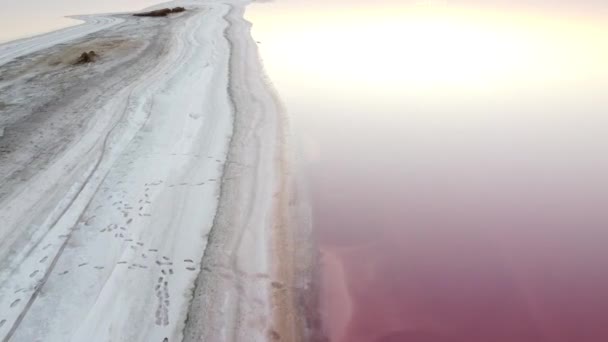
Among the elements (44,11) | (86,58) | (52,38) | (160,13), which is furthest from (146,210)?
(44,11)

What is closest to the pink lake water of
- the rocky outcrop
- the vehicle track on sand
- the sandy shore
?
the sandy shore

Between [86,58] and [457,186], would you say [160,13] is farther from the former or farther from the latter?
[457,186]

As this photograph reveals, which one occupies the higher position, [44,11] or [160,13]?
[160,13]

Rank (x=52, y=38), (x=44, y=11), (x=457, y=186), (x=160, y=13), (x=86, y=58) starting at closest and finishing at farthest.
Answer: (x=457, y=186) → (x=86, y=58) → (x=52, y=38) → (x=160, y=13) → (x=44, y=11)

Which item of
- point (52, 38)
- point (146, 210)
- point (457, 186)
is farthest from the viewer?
point (52, 38)

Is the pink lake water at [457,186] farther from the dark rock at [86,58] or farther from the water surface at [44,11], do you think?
the water surface at [44,11]
